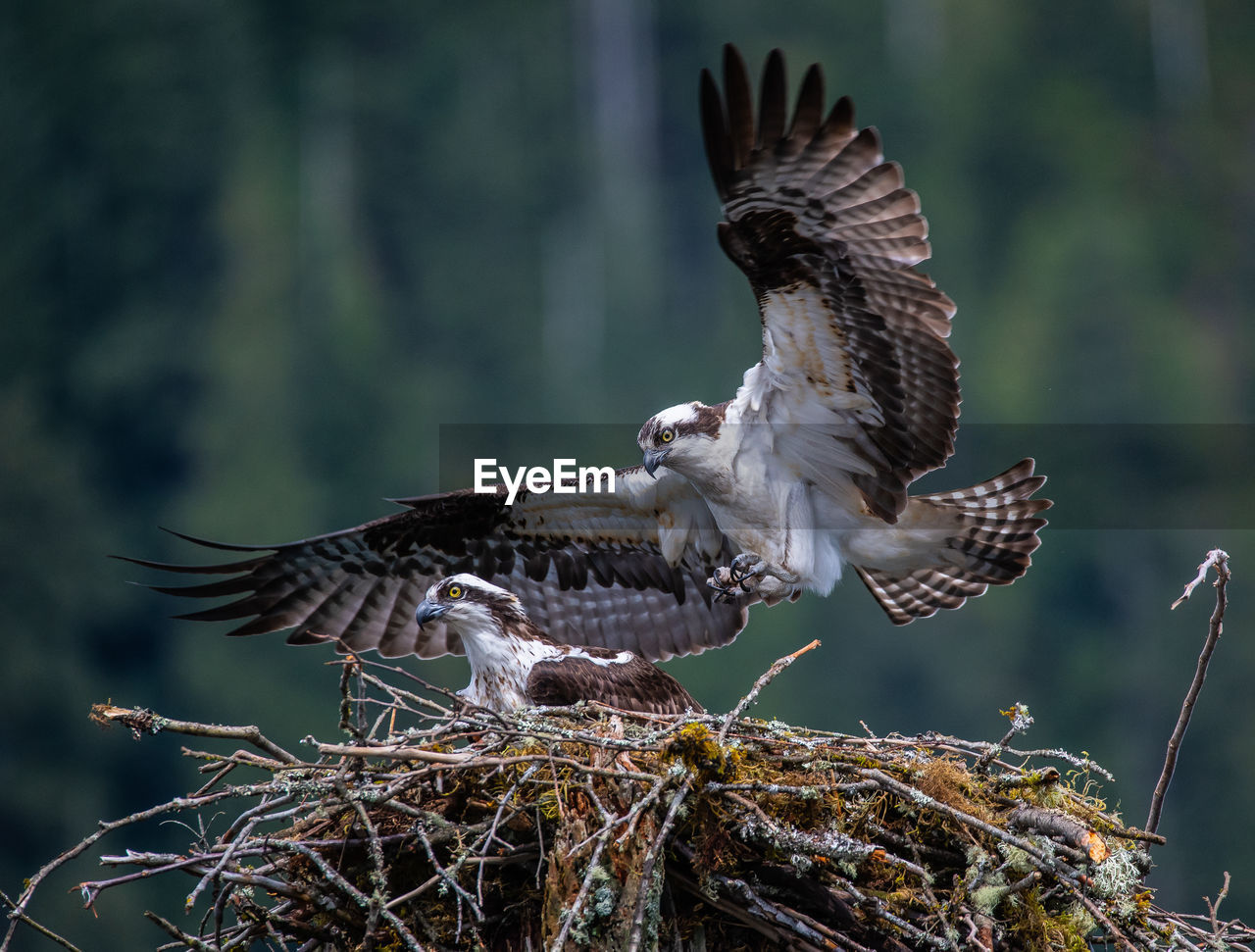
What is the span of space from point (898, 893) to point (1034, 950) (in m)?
0.51

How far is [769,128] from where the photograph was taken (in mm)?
5512

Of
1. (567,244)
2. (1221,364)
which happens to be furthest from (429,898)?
(567,244)

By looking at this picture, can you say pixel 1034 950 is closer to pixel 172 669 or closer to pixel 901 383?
pixel 901 383

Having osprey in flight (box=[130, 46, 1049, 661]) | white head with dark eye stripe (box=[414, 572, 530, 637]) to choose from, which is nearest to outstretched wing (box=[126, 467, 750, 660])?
osprey in flight (box=[130, 46, 1049, 661])

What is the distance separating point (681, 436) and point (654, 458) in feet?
0.60

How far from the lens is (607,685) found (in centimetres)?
594

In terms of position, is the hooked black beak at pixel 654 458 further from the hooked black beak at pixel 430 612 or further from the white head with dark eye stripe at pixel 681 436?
the hooked black beak at pixel 430 612

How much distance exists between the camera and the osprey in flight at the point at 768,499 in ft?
18.4

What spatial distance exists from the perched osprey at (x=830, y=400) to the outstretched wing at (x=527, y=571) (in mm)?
627

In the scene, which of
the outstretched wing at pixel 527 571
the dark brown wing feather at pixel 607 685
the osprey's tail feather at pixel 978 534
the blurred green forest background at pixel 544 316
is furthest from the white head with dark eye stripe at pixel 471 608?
the blurred green forest background at pixel 544 316

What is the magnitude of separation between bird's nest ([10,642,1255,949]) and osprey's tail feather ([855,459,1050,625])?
2.14 meters

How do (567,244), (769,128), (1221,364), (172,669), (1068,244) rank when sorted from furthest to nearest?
(567,244), (1068,244), (1221,364), (172,669), (769,128)

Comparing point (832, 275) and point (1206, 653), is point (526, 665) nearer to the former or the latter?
point (832, 275)

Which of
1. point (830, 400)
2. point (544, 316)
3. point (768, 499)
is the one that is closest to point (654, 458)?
point (768, 499)
